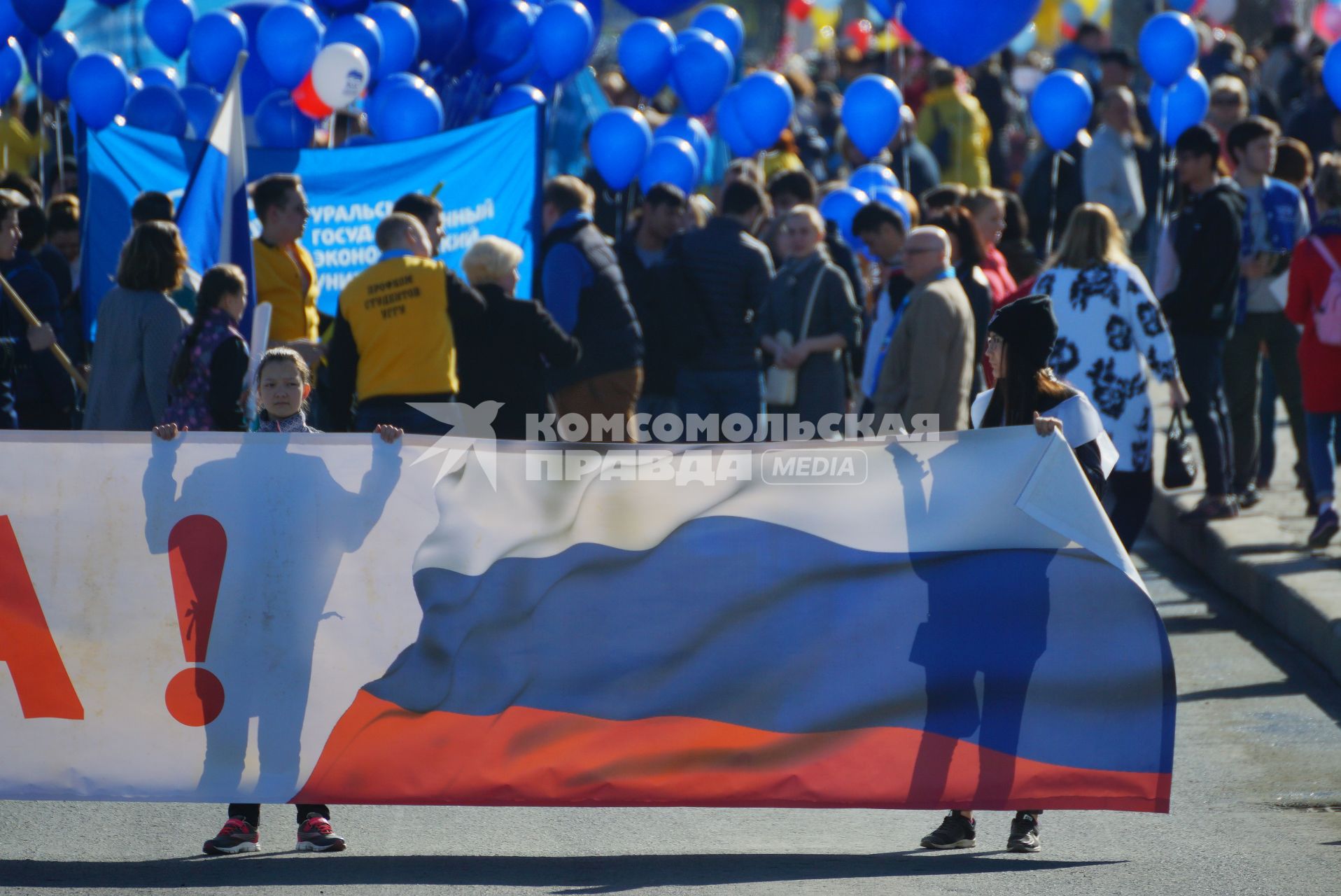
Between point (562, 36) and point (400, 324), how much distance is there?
23.2 ft

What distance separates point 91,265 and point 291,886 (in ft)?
16.5

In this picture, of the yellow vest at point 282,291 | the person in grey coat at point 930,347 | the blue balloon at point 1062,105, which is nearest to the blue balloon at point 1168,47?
the blue balloon at point 1062,105

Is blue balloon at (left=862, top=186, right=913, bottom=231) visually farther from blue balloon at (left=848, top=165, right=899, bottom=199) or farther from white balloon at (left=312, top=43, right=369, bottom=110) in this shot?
white balloon at (left=312, top=43, right=369, bottom=110)

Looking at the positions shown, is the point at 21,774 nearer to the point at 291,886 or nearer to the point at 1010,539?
the point at 291,886

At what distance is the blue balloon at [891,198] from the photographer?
11.7 m

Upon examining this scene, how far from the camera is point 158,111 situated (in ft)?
46.2

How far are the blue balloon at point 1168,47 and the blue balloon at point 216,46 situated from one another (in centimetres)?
704

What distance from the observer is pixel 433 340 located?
25.4 ft

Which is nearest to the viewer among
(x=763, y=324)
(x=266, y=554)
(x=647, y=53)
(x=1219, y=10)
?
(x=266, y=554)

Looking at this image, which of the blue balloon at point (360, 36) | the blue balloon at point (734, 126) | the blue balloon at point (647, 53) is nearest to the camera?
the blue balloon at point (360, 36)

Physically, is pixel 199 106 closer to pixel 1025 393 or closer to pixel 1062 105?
pixel 1062 105

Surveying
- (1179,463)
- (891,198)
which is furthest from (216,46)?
(1179,463)

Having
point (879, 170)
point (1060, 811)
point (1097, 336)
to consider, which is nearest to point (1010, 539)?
point (1060, 811)

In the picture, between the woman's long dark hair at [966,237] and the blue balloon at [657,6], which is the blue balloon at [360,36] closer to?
the blue balloon at [657,6]
